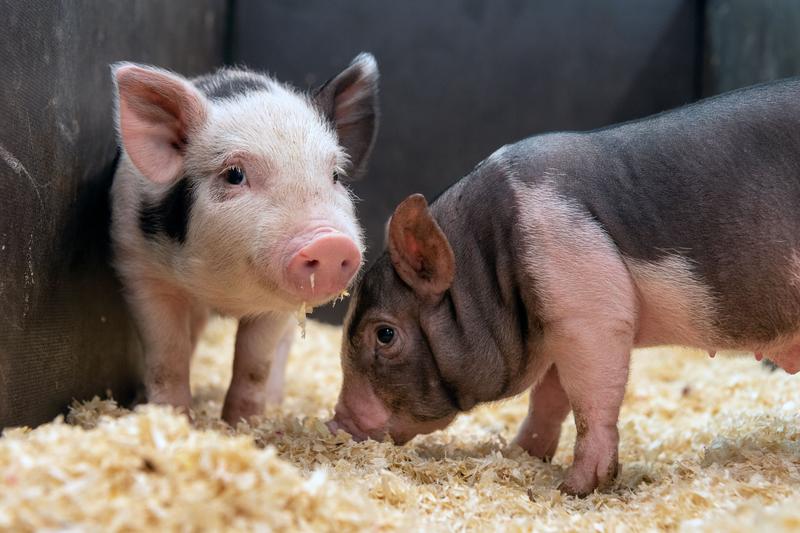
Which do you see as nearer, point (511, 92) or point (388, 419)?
point (388, 419)

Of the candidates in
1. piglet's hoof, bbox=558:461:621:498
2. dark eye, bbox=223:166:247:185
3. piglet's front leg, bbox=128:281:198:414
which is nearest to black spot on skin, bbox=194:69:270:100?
dark eye, bbox=223:166:247:185

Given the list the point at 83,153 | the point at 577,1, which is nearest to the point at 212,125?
the point at 83,153

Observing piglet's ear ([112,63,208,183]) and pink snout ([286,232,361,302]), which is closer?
pink snout ([286,232,361,302])

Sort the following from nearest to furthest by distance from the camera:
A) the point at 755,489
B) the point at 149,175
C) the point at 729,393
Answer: the point at 755,489, the point at 149,175, the point at 729,393

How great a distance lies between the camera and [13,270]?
114 inches

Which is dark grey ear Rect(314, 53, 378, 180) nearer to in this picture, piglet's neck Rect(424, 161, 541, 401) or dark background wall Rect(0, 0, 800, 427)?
piglet's neck Rect(424, 161, 541, 401)

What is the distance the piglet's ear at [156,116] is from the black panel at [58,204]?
239mm

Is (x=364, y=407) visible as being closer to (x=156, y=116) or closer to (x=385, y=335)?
(x=385, y=335)

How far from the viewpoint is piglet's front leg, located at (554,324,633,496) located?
3.17m

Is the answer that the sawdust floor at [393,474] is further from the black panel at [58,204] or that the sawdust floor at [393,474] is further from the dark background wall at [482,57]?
the dark background wall at [482,57]

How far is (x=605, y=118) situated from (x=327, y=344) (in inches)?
111

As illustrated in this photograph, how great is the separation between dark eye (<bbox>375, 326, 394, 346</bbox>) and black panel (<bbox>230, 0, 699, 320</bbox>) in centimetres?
350

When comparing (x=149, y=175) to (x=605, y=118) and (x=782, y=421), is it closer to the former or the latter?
(x=782, y=421)

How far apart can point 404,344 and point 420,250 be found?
1.28 feet
